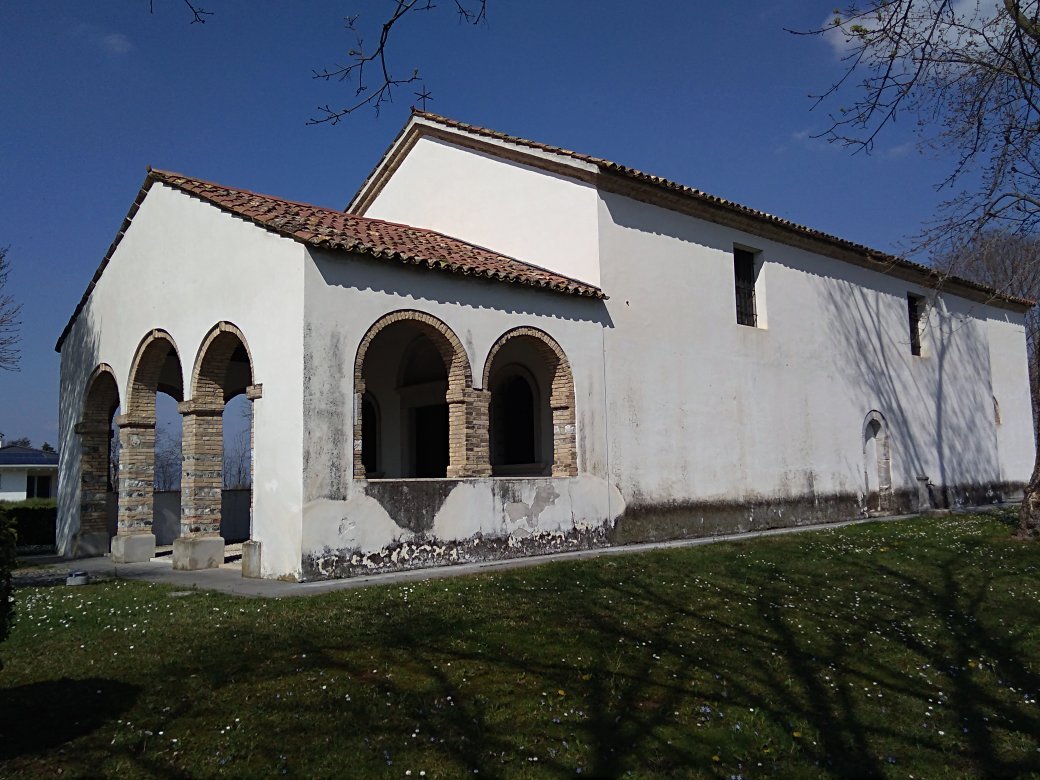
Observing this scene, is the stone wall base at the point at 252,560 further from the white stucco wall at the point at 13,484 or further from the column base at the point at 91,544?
the white stucco wall at the point at 13,484

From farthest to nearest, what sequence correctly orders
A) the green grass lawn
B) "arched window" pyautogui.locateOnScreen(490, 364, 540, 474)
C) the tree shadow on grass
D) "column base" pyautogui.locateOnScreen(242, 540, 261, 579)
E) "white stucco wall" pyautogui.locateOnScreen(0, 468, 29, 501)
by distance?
"white stucco wall" pyautogui.locateOnScreen(0, 468, 29, 501), "arched window" pyautogui.locateOnScreen(490, 364, 540, 474), "column base" pyautogui.locateOnScreen(242, 540, 261, 579), the tree shadow on grass, the green grass lawn

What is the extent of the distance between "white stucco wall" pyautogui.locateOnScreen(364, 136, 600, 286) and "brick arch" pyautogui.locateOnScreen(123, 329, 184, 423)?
5403 mm

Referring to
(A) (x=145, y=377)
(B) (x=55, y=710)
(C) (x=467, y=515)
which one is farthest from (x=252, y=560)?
(B) (x=55, y=710)

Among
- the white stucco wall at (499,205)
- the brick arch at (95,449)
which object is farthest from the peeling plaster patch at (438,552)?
the brick arch at (95,449)

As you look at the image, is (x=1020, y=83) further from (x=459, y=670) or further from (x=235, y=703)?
(x=235, y=703)

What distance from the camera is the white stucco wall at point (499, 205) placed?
12.9 metres

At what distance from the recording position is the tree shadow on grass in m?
4.66

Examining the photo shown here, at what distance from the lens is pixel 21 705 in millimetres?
5227

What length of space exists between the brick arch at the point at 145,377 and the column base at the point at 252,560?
12.6 ft

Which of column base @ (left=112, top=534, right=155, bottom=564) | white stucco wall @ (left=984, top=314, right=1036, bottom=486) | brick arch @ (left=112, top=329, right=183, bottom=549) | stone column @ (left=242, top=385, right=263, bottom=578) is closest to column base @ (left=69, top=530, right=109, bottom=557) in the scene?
brick arch @ (left=112, top=329, right=183, bottom=549)

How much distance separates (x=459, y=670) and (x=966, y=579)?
712 cm

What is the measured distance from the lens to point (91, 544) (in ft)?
44.6

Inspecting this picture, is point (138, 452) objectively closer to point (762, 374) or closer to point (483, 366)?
point (483, 366)

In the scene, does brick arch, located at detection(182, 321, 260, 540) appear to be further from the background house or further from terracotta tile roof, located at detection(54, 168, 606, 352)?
the background house
